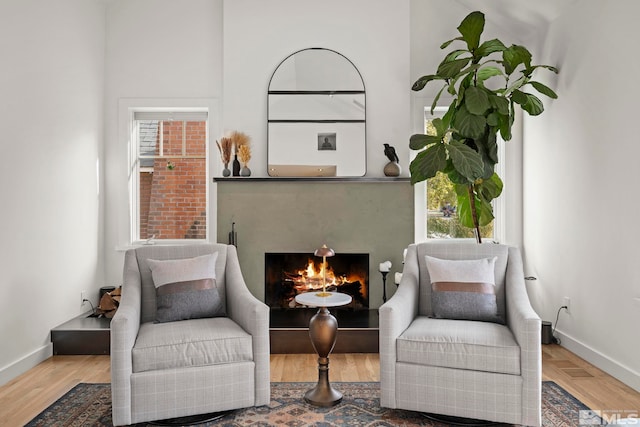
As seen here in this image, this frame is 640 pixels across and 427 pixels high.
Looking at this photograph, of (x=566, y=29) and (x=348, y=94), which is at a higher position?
(x=566, y=29)

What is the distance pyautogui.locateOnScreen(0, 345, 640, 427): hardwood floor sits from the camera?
3096mm

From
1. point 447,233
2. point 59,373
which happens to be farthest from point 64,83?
point 447,233

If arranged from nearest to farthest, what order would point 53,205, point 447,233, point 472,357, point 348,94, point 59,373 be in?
point 472,357 → point 59,373 → point 53,205 → point 348,94 → point 447,233

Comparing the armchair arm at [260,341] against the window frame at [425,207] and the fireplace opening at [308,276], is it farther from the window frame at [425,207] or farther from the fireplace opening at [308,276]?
the window frame at [425,207]

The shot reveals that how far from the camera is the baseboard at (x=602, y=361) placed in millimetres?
3375

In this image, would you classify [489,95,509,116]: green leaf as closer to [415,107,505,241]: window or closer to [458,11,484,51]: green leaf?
[458,11,484,51]: green leaf

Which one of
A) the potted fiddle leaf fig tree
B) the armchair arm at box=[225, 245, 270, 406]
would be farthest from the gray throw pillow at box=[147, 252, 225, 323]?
the potted fiddle leaf fig tree

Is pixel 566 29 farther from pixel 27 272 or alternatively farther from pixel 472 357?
pixel 27 272

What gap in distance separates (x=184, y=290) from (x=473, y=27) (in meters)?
2.98

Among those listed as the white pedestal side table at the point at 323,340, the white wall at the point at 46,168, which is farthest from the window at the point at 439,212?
the white wall at the point at 46,168

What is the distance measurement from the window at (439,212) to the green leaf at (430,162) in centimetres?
137

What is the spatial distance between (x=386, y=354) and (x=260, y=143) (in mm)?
2757

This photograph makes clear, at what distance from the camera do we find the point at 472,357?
275 cm

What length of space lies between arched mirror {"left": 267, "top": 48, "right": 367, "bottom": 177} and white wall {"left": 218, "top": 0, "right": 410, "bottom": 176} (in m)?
0.08
